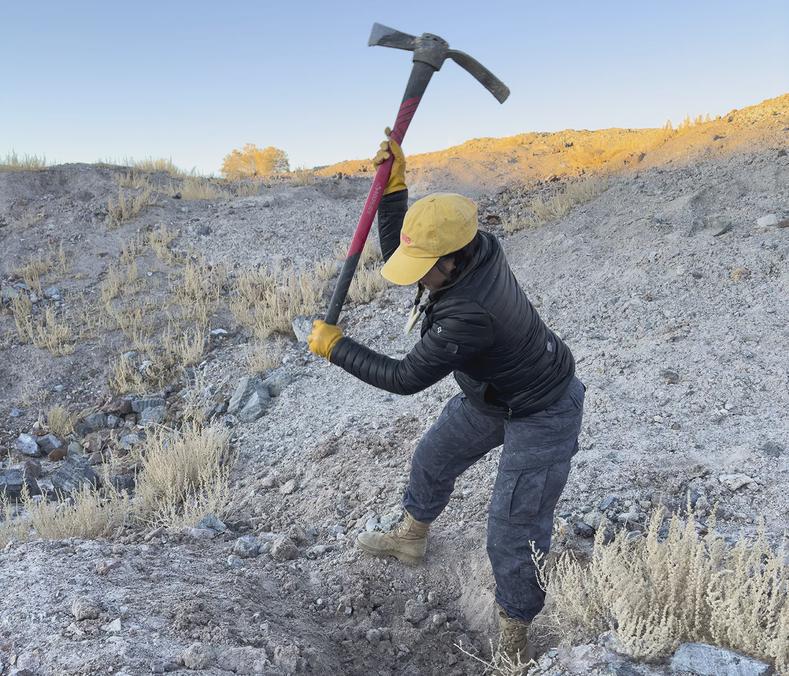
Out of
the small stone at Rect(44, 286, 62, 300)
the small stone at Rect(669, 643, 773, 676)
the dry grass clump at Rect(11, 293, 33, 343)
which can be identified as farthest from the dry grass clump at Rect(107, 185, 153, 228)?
the small stone at Rect(669, 643, 773, 676)

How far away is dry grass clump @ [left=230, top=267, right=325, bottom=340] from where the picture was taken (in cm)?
751

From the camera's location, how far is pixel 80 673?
2.17 m

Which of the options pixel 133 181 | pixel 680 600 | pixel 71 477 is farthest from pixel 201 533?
pixel 133 181

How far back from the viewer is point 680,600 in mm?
2262

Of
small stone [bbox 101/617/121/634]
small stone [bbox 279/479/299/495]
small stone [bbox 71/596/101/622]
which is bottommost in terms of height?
small stone [bbox 279/479/299/495]

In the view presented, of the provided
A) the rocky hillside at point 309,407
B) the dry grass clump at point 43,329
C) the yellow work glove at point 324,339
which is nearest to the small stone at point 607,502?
the rocky hillside at point 309,407

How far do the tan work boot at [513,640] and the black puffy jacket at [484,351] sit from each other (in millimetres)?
827

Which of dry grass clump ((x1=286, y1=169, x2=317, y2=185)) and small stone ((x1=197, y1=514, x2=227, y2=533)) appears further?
dry grass clump ((x1=286, y1=169, x2=317, y2=185))

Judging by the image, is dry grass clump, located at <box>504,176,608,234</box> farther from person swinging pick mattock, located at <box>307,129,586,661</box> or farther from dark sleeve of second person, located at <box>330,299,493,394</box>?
dark sleeve of second person, located at <box>330,299,493,394</box>

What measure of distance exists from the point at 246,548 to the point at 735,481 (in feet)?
8.79

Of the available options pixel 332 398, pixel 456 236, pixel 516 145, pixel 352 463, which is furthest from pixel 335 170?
pixel 456 236

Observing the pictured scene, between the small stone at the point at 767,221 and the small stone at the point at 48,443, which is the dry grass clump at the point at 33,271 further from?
the small stone at the point at 767,221

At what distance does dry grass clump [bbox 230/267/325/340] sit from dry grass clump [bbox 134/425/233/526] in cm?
258

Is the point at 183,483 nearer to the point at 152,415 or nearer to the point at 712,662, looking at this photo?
the point at 152,415
